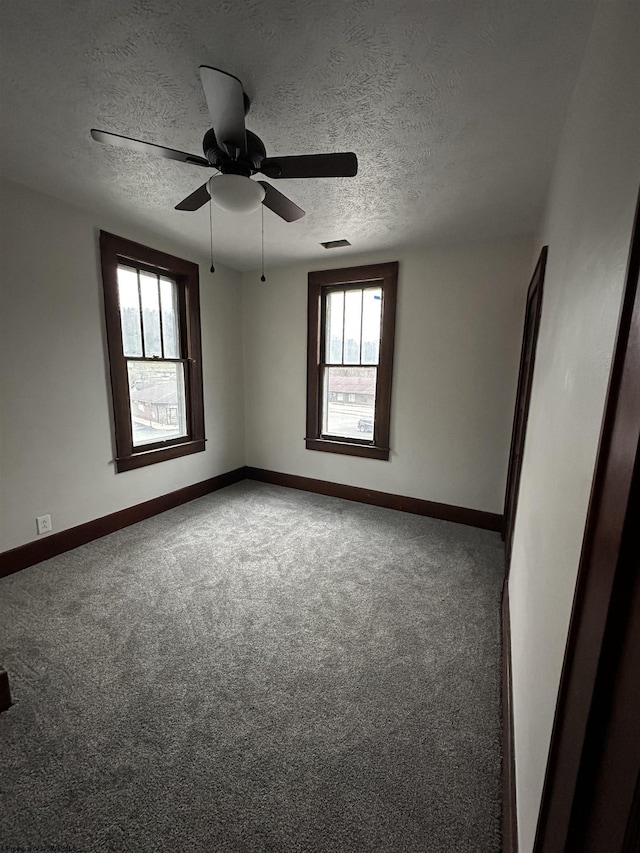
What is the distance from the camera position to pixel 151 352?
335 cm

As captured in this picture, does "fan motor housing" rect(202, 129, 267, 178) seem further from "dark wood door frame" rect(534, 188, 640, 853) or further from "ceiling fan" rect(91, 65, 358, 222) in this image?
"dark wood door frame" rect(534, 188, 640, 853)

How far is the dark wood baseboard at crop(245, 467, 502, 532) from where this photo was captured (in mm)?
3320

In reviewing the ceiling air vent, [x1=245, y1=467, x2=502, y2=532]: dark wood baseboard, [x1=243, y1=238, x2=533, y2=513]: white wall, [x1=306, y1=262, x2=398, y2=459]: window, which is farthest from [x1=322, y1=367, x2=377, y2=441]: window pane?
the ceiling air vent

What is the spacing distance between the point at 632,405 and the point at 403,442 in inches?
124

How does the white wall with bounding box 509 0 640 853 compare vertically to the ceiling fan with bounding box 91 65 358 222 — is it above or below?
below

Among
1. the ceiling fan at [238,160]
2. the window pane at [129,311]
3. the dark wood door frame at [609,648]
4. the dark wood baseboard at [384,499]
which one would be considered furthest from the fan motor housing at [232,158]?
the dark wood baseboard at [384,499]

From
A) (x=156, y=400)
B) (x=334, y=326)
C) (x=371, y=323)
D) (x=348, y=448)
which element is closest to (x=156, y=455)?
(x=156, y=400)

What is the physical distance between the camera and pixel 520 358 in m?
2.98

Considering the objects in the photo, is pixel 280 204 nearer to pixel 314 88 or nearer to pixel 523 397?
pixel 314 88

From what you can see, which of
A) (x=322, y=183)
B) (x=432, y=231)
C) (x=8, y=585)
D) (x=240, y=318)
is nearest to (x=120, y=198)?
(x=322, y=183)

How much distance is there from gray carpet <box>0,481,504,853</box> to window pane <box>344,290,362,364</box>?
6.67 ft

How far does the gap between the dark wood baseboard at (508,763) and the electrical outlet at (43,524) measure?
305 centimetres

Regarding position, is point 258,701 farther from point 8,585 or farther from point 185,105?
point 185,105

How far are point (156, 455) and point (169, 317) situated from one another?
4.46ft
